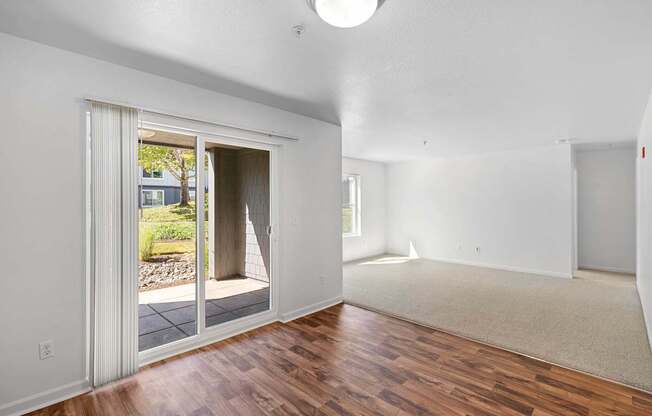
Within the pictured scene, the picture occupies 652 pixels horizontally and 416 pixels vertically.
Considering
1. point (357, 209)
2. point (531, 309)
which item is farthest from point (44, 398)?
point (357, 209)

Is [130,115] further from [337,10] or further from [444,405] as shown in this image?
[444,405]

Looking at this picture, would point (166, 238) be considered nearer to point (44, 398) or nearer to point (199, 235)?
point (199, 235)

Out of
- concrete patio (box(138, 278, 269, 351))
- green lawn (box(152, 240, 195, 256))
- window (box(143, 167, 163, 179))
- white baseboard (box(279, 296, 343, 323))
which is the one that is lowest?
white baseboard (box(279, 296, 343, 323))

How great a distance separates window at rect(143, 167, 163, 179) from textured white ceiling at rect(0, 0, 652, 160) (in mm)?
830

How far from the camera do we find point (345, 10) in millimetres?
1626

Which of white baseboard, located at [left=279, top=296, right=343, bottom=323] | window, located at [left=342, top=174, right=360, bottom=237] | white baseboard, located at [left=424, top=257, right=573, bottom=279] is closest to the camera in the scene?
white baseboard, located at [left=279, top=296, right=343, bottom=323]

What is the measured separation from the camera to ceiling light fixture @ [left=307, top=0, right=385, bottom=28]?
5.23ft

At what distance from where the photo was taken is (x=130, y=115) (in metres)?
2.45

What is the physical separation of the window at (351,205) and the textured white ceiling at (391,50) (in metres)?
3.94

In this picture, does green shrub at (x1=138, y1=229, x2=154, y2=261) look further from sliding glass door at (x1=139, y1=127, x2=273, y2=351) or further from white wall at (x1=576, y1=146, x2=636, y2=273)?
white wall at (x1=576, y1=146, x2=636, y2=273)

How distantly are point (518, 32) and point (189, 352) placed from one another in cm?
358

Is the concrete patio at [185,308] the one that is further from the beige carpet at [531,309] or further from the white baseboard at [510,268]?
the white baseboard at [510,268]

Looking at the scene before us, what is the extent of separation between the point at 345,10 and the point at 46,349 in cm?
289

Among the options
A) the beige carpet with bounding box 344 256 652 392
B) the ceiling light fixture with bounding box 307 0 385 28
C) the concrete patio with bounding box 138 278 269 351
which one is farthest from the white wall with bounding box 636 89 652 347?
the concrete patio with bounding box 138 278 269 351
